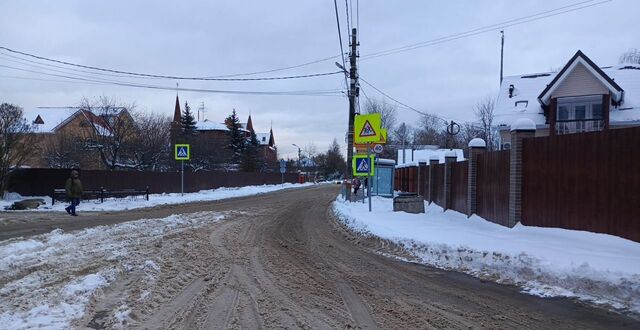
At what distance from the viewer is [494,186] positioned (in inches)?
543

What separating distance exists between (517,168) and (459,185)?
4.76 m

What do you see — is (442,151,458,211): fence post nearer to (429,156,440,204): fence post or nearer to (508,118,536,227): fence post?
(429,156,440,204): fence post

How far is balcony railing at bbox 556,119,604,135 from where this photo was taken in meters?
23.4

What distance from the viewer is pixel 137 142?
133 feet

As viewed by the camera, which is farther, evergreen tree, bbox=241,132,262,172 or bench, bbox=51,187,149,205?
evergreen tree, bbox=241,132,262,172

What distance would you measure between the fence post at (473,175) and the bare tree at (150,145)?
30671 mm

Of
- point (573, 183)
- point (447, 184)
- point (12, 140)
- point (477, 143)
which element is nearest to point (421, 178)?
point (447, 184)

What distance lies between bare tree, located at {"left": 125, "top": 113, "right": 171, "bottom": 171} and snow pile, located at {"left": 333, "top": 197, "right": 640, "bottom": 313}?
31.8 m

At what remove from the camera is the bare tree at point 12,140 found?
23.1 metres

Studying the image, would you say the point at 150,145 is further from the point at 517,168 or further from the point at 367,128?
the point at 517,168

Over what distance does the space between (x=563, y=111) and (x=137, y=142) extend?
100 feet

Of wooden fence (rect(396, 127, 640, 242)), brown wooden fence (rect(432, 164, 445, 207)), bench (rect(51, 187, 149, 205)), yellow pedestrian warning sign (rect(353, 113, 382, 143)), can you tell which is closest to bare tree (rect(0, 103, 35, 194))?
bench (rect(51, 187, 149, 205))

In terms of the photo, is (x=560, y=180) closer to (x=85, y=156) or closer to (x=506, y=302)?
(x=506, y=302)

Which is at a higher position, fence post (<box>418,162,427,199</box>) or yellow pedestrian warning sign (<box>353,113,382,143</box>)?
yellow pedestrian warning sign (<box>353,113,382,143</box>)
